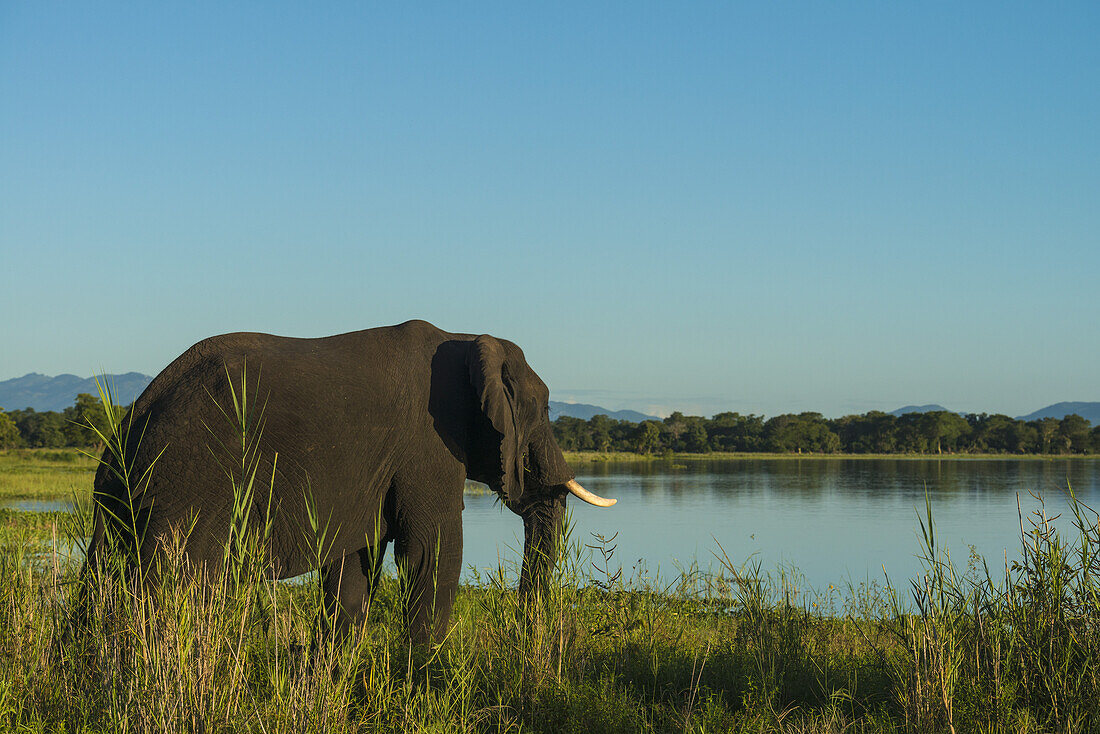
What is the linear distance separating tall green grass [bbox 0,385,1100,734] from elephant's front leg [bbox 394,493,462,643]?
0.14m

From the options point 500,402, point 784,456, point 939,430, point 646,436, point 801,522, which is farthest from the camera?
point 784,456

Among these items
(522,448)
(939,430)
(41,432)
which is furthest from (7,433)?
(939,430)

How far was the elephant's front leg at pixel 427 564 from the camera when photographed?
557 centimetres

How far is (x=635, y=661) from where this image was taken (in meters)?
5.81

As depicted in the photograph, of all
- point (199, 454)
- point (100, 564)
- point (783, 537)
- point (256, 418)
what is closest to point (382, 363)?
point (256, 418)

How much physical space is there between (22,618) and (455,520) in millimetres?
2351

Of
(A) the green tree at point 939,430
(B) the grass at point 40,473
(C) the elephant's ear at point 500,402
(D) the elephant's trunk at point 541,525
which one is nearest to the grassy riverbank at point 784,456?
(A) the green tree at point 939,430

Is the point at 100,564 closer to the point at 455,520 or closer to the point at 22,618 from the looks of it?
the point at 22,618

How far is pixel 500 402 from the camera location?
5.83m

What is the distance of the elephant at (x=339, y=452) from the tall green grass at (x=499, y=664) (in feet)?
0.44

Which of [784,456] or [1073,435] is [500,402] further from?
[1073,435]

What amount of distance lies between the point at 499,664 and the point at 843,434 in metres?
101

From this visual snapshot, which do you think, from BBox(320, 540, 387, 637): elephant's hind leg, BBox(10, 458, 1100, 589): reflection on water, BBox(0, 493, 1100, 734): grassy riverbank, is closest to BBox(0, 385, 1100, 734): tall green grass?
BBox(0, 493, 1100, 734): grassy riverbank

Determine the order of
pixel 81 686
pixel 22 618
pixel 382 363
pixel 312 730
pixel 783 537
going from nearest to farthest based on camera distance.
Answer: pixel 312 730 → pixel 81 686 → pixel 22 618 → pixel 382 363 → pixel 783 537
